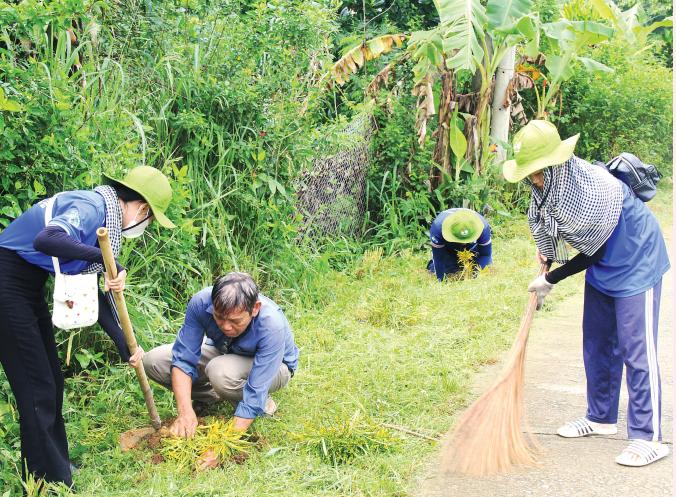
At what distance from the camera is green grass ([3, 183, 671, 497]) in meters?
3.58

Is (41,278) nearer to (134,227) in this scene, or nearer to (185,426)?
(134,227)

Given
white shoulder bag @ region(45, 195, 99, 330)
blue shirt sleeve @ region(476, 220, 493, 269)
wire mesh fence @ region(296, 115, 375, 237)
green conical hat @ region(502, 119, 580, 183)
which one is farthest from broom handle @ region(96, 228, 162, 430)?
blue shirt sleeve @ region(476, 220, 493, 269)

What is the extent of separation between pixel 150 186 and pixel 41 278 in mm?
640

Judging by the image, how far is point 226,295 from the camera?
3717 millimetres

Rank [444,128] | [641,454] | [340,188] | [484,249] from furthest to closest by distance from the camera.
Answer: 1. [444,128]
2. [340,188]
3. [484,249]
4. [641,454]

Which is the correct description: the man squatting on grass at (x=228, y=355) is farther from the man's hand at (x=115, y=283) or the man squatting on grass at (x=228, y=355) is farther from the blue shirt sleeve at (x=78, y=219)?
the blue shirt sleeve at (x=78, y=219)

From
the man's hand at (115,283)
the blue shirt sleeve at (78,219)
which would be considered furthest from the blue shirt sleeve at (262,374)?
the blue shirt sleeve at (78,219)

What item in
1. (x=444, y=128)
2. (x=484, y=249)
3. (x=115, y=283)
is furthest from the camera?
(x=444, y=128)

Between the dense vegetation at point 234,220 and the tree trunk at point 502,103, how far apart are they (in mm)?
1221

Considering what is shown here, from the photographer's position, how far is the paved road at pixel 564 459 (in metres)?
3.58

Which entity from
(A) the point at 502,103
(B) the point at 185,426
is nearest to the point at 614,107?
(A) the point at 502,103

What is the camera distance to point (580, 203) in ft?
12.1

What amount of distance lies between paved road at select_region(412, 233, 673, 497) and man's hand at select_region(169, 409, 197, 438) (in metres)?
1.15

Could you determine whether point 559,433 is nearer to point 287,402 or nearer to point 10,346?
point 287,402
